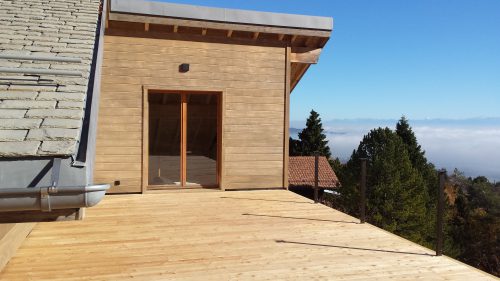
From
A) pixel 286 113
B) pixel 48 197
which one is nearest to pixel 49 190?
pixel 48 197

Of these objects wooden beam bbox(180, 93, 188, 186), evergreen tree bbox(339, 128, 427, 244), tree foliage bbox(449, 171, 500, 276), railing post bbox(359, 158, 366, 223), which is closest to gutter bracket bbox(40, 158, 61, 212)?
railing post bbox(359, 158, 366, 223)

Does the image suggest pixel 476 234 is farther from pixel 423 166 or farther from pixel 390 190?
pixel 390 190

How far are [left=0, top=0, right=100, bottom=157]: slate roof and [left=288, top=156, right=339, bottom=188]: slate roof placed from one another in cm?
2429

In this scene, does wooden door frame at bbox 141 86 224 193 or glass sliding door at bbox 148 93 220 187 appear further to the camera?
glass sliding door at bbox 148 93 220 187

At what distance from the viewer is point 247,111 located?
7.95 metres

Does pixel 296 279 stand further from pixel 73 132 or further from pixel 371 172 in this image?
pixel 371 172

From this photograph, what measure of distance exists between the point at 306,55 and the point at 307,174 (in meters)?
21.9

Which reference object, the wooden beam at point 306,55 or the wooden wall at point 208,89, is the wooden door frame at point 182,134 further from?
the wooden beam at point 306,55

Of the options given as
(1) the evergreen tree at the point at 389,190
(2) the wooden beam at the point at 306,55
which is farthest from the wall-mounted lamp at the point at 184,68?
(1) the evergreen tree at the point at 389,190

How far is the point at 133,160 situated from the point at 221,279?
14.7 feet

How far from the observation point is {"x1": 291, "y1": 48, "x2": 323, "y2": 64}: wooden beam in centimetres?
829

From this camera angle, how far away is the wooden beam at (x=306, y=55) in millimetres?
8289

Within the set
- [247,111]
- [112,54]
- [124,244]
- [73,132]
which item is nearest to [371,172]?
[247,111]

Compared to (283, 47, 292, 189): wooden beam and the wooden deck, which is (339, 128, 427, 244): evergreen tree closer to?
(283, 47, 292, 189): wooden beam
